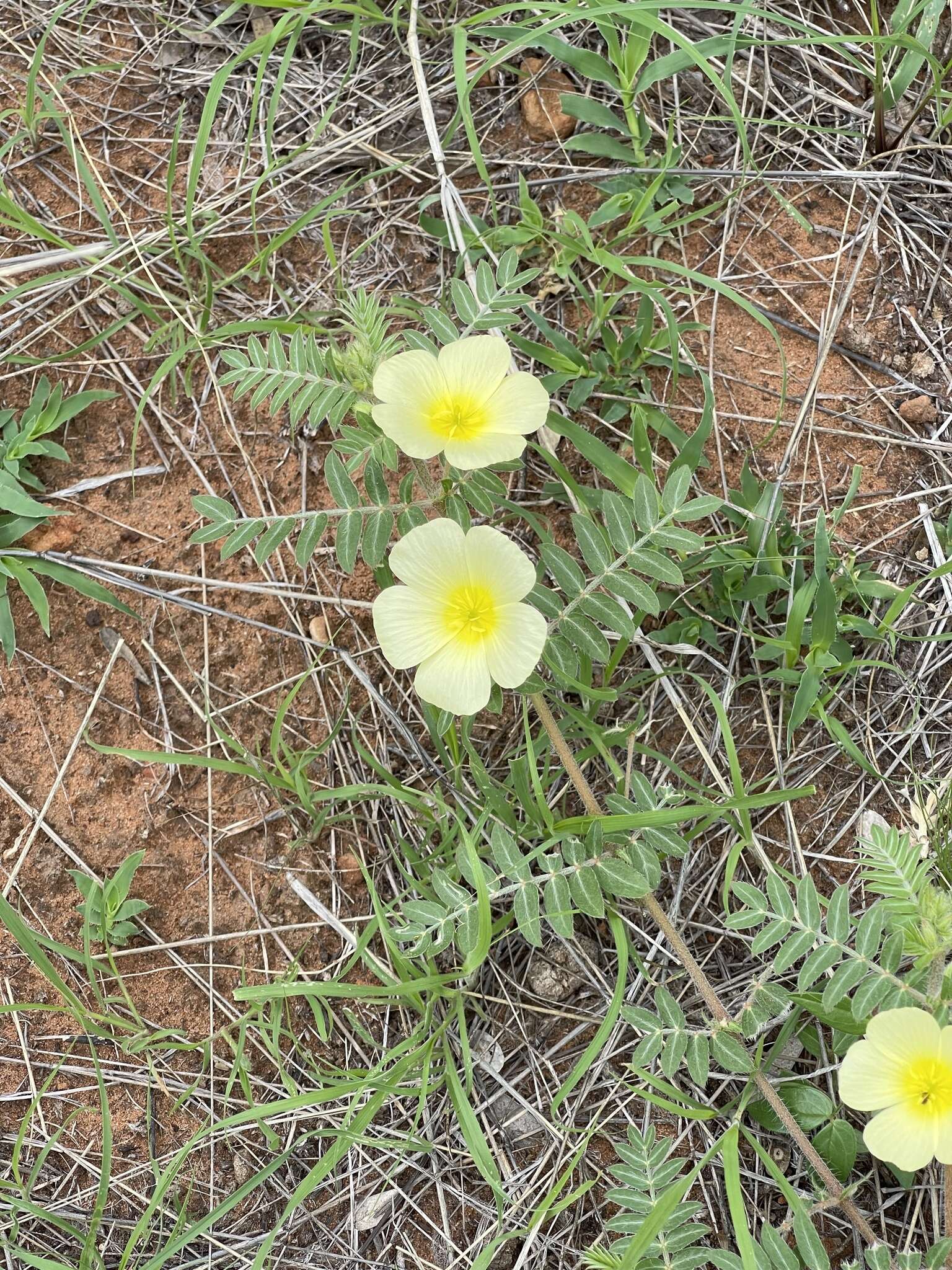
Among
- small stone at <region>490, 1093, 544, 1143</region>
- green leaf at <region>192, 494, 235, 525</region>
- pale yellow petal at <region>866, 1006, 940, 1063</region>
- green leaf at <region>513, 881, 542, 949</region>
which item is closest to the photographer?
pale yellow petal at <region>866, 1006, 940, 1063</region>

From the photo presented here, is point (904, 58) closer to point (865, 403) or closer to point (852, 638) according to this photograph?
point (865, 403)

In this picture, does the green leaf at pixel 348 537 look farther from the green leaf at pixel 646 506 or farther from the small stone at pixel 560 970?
the small stone at pixel 560 970

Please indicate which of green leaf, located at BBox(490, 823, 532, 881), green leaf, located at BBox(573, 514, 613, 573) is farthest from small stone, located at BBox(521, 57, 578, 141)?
green leaf, located at BBox(490, 823, 532, 881)

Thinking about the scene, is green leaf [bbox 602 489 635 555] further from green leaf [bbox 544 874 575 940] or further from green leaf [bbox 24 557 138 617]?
green leaf [bbox 24 557 138 617]

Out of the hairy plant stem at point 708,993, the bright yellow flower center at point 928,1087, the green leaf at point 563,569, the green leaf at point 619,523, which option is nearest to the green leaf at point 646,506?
the green leaf at point 619,523

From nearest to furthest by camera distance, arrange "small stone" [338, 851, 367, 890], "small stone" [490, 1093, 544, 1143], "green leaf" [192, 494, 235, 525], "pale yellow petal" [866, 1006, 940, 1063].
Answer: "pale yellow petal" [866, 1006, 940, 1063]
"green leaf" [192, 494, 235, 525]
"small stone" [490, 1093, 544, 1143]
"small stone" [338, 851, 367, 890]

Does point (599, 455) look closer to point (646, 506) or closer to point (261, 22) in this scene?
point (646, 506)
